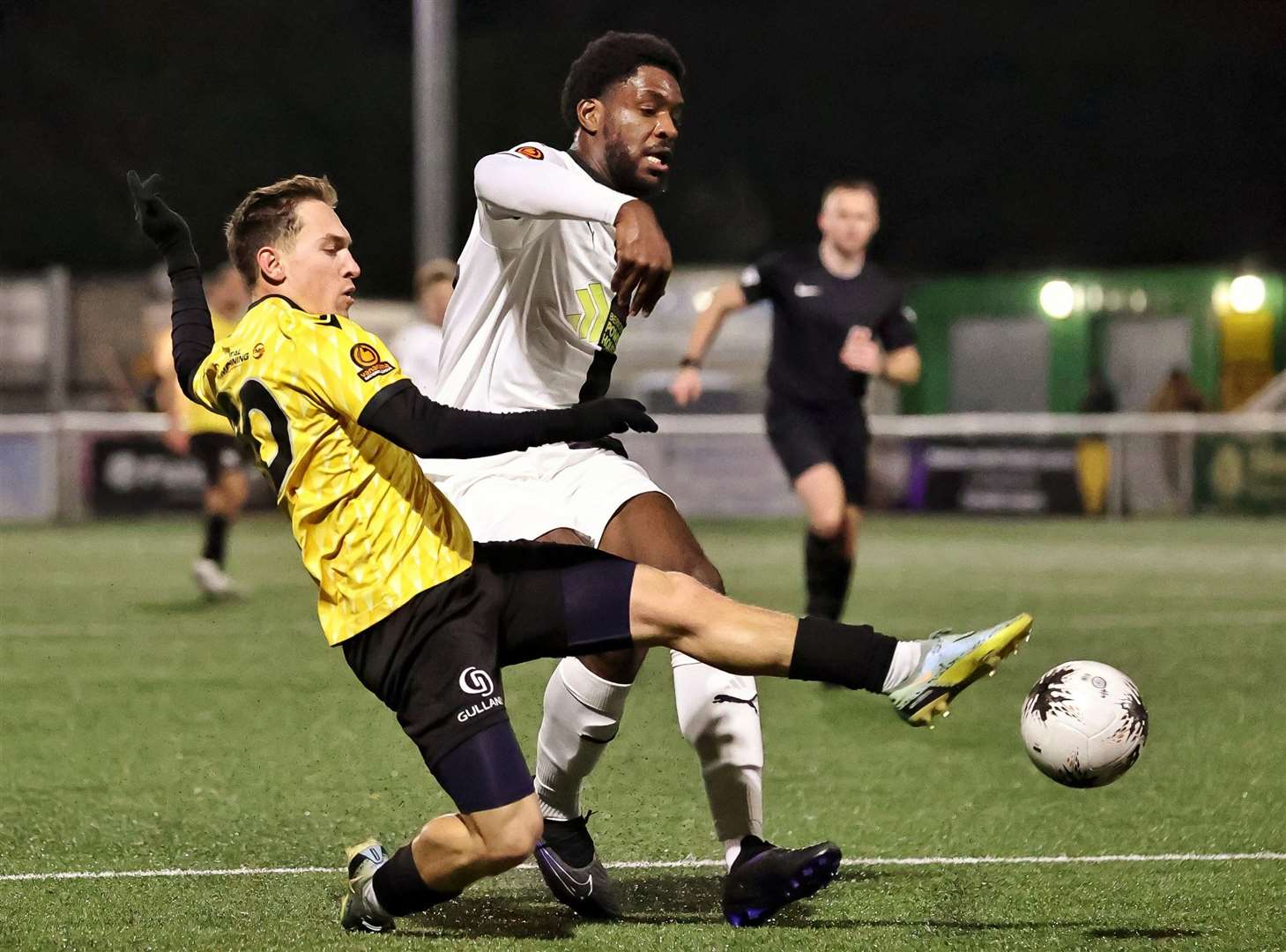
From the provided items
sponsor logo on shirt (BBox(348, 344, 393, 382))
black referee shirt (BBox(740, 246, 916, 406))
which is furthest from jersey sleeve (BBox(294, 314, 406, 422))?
black referee shirt (BBox(740, 246, 916, 406))

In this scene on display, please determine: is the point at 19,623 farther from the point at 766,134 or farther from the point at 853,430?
the point at 766,134

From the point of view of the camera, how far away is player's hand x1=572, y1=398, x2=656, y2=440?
429 centimetres

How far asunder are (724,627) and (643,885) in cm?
118

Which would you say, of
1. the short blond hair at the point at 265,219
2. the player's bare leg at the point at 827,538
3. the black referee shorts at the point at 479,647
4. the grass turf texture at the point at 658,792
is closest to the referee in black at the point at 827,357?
the player's bare leg at the point at 827,538

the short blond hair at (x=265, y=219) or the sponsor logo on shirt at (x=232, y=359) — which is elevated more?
the short blond hair at (x=265, y=219)

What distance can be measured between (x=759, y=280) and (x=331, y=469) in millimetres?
5481

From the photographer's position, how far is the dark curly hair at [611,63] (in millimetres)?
5172

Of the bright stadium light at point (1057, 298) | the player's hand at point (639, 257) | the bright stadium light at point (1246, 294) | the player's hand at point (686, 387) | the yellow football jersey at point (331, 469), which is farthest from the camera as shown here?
the bright stadium light at point (1057, 298)

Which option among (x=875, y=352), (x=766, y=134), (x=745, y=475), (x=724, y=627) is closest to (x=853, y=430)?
(x=875, y=352)

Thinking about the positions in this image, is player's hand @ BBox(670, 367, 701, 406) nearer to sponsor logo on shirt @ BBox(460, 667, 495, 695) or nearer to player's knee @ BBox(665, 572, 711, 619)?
player's knee @ BBox(665, 572, 711, 619)

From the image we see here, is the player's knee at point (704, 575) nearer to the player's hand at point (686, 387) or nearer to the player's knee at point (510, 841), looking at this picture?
the player's knee at point (510, 841)

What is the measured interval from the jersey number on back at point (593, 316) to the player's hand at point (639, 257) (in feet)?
2.61

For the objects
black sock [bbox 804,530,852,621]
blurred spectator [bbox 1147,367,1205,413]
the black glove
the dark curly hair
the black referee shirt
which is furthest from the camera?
blurred spectator [bbox 1147,367,1205,413]

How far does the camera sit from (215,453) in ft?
44.7
